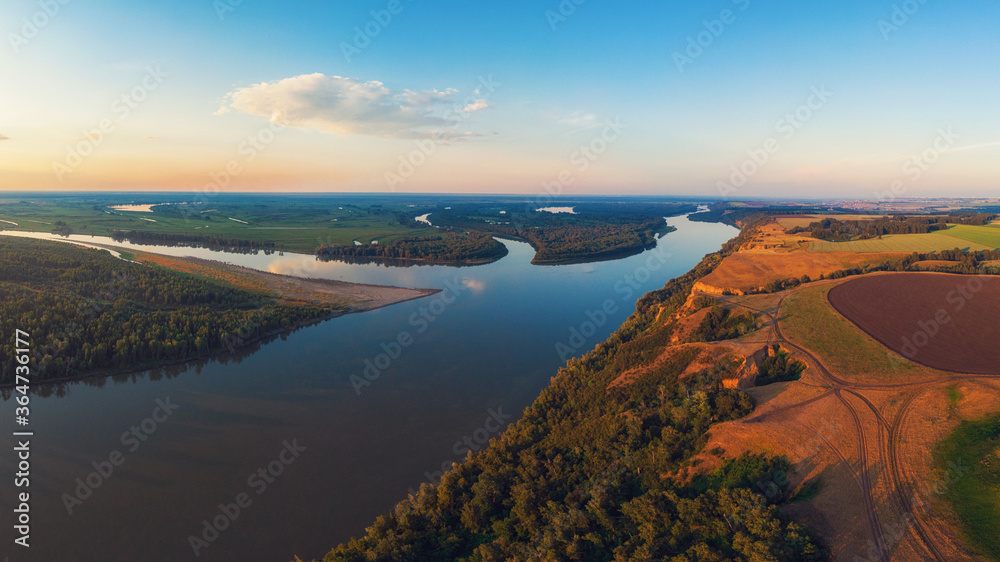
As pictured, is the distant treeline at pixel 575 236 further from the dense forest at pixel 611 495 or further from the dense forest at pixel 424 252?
the dense forest at pixel 611 495

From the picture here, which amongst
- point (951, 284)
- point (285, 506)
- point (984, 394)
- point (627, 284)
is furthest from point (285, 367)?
point (951, 284)

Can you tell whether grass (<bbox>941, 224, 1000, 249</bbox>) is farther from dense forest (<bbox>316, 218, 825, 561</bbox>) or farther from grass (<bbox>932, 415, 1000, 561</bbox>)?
dense forest (<bbox>316, 218, 825, 561</bbox>)

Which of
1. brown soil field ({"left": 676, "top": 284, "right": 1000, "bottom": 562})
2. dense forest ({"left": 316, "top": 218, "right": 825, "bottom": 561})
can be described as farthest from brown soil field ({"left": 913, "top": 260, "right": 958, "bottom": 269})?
dense forest ({"left": 316, "top": 218, "right": 825, "bottom": 561})

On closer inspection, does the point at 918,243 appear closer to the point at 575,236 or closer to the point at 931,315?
the point at 931,315

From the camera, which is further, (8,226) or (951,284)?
(8,226)

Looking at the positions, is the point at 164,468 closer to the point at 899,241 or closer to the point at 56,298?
the point at 56,298

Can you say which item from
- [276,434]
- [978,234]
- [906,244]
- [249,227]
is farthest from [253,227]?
[978,234]
